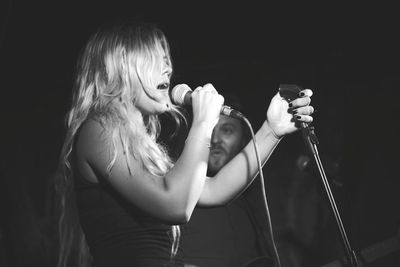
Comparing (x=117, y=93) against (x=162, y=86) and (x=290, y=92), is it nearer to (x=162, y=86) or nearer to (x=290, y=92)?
(x=162, y=86)

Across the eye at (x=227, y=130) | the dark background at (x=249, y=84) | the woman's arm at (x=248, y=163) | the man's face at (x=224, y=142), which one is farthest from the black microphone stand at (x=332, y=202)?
the eye at (x=227, y=130)

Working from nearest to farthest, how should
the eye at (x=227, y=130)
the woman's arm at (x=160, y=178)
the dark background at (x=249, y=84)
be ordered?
the woman's arm at (x=160, y=178) → the dark background at (x=249, y=84) → the eye at (x=227, y=130)

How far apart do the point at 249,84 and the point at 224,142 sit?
493 mm

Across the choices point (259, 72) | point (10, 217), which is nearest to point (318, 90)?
point (259, 72)

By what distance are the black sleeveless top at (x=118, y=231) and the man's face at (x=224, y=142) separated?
1520 mm

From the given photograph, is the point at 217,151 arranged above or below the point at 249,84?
below

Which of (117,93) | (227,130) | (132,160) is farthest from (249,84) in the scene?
(132,160)

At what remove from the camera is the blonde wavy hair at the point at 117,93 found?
116 centimetres

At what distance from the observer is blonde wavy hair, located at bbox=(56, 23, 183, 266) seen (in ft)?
3.82

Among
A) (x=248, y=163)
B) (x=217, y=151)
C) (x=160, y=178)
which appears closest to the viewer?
(x=160, y=178)

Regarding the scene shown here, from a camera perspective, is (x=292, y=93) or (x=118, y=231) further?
(x=292, y=93)

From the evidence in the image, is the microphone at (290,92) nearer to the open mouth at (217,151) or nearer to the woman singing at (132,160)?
the woman singing at (132,160)

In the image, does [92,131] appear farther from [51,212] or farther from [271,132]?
[51,212]

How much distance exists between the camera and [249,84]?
304 centimetres
